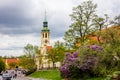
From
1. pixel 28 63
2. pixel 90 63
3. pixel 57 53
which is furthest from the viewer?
pixel 28 63

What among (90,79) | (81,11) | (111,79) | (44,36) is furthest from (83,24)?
(44,36)

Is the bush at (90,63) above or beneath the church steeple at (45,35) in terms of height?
beneath

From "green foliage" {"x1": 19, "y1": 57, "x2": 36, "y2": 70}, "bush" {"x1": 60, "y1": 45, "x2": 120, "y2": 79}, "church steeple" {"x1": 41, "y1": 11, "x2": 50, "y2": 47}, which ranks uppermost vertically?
"church steeple" {"x1": 41, "y1": 11, "x2": 50, "y2": 47}

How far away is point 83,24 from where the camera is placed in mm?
61688

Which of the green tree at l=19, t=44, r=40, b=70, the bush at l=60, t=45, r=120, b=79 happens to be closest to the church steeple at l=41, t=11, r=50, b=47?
the green tree at l=19, t=44, r=40, b=70

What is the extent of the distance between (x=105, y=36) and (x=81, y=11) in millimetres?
22417

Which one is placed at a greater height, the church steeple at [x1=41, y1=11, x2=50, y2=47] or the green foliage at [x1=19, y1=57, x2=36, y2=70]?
the church steeple at [x1=41, y1=11, x2=50, y2=47]

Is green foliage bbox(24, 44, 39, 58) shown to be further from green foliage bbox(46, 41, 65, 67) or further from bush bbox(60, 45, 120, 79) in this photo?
bush bbox(60, 45, 120, 79)

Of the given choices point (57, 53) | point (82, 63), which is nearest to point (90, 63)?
point (82, 63)

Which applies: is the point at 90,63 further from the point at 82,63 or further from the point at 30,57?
the point at 30,57

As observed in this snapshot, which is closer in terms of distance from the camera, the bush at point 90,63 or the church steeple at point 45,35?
the bush at point 90,63

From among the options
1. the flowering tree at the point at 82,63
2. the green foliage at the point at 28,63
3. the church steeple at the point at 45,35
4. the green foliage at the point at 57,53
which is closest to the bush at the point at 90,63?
the flowering tree at the point at 82,63

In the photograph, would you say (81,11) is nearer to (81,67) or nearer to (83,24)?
(83,24)

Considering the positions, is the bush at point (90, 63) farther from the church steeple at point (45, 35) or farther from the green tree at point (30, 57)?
the church steeple at point (45, 35)
